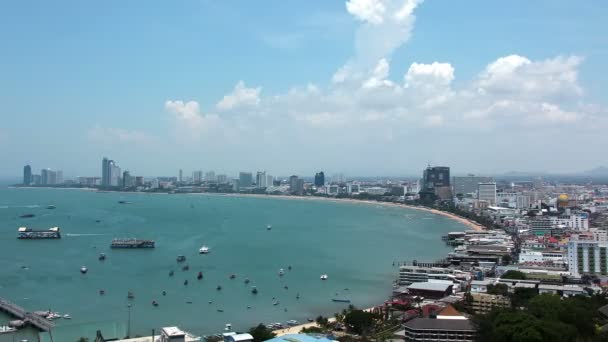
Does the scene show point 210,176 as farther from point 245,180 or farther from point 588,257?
point 588,257

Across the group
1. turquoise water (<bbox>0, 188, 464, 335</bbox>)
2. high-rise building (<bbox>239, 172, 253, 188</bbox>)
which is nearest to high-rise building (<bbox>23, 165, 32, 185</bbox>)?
Answer: high-rise building (<bbox>239, 172, 253, 188</bbox>)

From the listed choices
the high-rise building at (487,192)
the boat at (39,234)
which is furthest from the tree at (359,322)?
the high-rise building at (487,192)

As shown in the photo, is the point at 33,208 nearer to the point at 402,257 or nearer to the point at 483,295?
the point at 402,257

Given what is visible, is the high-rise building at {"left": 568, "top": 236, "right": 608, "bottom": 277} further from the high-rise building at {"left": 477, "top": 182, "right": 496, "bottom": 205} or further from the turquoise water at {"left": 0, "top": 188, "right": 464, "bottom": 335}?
the high-rise building at {"left": 477, "top": 182, "right": 496, "bottom": 205}

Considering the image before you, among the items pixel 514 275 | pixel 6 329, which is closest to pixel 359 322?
pixel 514 275

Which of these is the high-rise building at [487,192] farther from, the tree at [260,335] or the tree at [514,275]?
the tree at [260,335]

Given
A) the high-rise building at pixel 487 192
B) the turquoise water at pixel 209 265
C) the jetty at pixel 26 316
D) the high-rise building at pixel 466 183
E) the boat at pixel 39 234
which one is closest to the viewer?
the jetty at pixel 26 316
